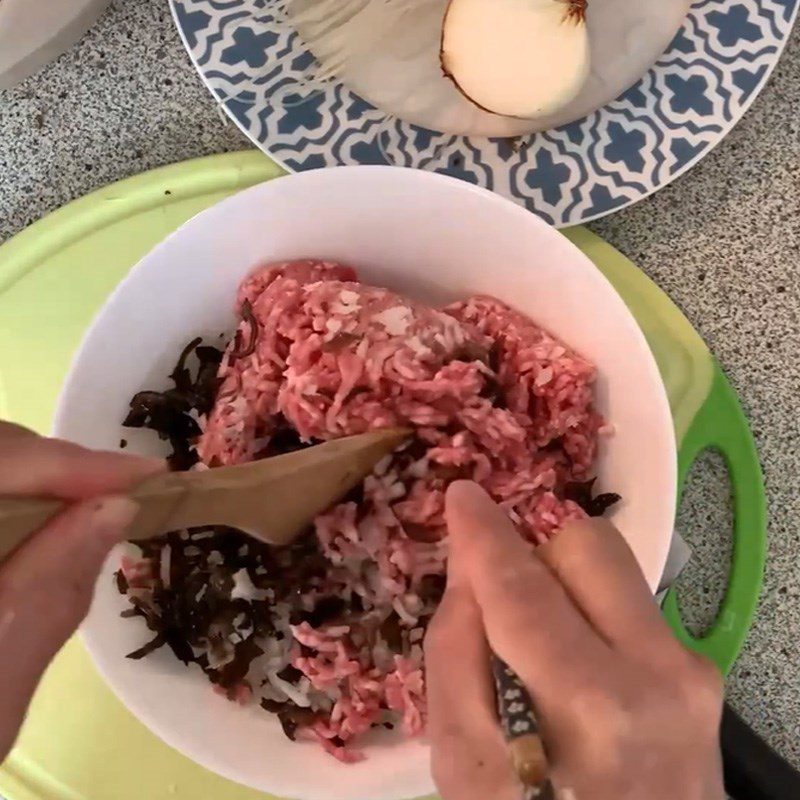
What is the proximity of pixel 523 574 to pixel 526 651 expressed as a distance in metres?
0.04

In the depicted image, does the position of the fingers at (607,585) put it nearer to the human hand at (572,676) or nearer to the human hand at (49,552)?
the human hand at (572,676)

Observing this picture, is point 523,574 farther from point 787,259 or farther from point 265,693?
point 787,259

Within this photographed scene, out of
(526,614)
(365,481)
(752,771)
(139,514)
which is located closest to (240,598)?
(365,481)

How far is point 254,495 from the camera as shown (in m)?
0.59

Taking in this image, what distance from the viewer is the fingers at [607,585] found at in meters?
0.44

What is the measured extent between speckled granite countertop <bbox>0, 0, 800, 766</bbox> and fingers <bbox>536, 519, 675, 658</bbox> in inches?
16.9

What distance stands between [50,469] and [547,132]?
1.85 feet

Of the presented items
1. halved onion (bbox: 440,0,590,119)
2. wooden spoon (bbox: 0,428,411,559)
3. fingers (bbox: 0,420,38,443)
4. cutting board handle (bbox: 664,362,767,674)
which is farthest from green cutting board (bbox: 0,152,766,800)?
fingers (bbox: 0,420,38,443)

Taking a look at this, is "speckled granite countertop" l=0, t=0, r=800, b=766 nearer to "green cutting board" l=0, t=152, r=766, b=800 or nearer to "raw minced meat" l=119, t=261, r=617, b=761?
"green cutting board" l=0, t=152, r=766, b=800

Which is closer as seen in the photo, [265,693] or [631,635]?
[631,635]

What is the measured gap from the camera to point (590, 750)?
399 mm

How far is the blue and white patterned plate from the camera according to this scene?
828mm

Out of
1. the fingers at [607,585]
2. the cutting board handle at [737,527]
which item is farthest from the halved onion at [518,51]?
the fingers at [607,585]

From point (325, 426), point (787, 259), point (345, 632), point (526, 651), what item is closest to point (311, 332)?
point (325, 426)
